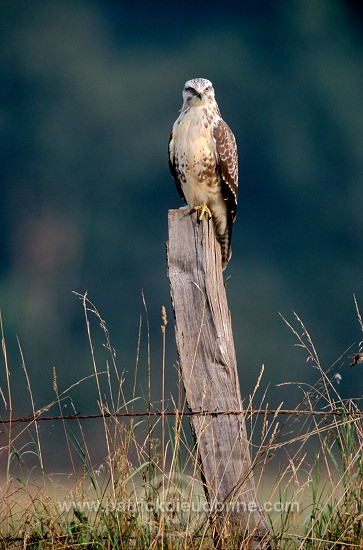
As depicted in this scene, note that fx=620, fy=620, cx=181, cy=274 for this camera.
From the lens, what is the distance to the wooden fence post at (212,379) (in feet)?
8.98

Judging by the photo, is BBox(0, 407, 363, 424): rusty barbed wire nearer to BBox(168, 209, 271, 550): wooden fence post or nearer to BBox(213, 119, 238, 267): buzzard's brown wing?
BBox(168, 209, 271, 550): wooden fence post

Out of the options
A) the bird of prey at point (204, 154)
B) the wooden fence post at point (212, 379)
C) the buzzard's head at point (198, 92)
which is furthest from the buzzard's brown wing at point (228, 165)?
the wooden fence post at point (212, 379)

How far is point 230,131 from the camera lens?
502 cm

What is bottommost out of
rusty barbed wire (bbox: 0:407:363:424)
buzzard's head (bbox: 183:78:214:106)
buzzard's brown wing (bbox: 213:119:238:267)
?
rusty barbed wire (bbox: 0:407:363:424)

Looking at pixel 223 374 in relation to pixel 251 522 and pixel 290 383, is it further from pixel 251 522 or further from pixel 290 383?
pixel 251 522

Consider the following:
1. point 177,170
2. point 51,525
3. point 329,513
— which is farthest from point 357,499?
point 177,170

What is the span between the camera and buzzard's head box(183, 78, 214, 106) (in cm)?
495

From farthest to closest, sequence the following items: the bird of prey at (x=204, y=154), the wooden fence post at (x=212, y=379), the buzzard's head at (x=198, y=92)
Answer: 1. the buzzard's head at (x=198, y=92)
2. the bird of prey at (x=204, y=154)
3. the wooden fence post at (x=212, y=379)

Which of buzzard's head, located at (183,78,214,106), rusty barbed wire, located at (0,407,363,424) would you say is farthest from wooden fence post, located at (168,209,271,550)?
buzzard's head, located at (183,78,214,106)

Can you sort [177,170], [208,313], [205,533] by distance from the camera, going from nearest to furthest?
[205,533] → [208,313] → [177,170]

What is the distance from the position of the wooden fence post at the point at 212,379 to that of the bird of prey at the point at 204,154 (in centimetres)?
166

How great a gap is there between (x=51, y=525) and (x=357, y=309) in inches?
70.2

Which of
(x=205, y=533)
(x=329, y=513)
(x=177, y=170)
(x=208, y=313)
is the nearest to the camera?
(x=205, y=533)

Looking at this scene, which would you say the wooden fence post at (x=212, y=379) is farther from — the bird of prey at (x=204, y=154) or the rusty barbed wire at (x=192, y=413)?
the bird of prey at (x=204, y=154)
